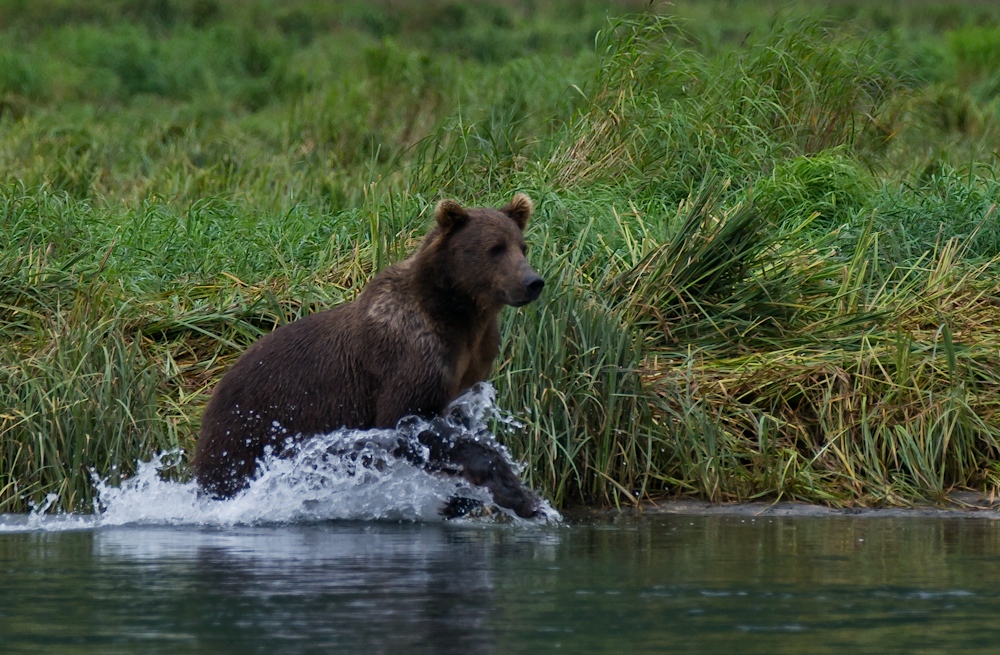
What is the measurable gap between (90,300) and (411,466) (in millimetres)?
2333

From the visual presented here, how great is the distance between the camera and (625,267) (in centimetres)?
805

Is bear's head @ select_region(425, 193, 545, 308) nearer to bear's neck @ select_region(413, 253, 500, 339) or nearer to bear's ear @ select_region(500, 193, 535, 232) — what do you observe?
bear's neck @ select_region(413, 253, 500, 339)

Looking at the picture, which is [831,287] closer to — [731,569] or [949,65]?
[731,569]

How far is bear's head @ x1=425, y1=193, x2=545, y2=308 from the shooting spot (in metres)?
6.35

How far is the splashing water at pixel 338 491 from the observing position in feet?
20.9

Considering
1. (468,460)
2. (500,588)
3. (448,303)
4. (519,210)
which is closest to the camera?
(500,588)

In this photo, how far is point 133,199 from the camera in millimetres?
10617

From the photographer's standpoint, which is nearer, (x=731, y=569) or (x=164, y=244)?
(x=731, y=569)

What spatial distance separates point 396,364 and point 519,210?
0.99 metres

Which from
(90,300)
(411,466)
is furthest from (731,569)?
(90,300)

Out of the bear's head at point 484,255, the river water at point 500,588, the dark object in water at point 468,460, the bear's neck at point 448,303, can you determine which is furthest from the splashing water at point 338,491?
the bear's head at point 484,255

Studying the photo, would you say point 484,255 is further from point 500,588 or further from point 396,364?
point 500,588

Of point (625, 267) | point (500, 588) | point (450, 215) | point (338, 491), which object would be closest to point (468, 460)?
point (338, 491)

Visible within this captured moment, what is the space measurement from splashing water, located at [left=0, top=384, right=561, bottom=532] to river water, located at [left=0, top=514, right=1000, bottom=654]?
0.53 feet
